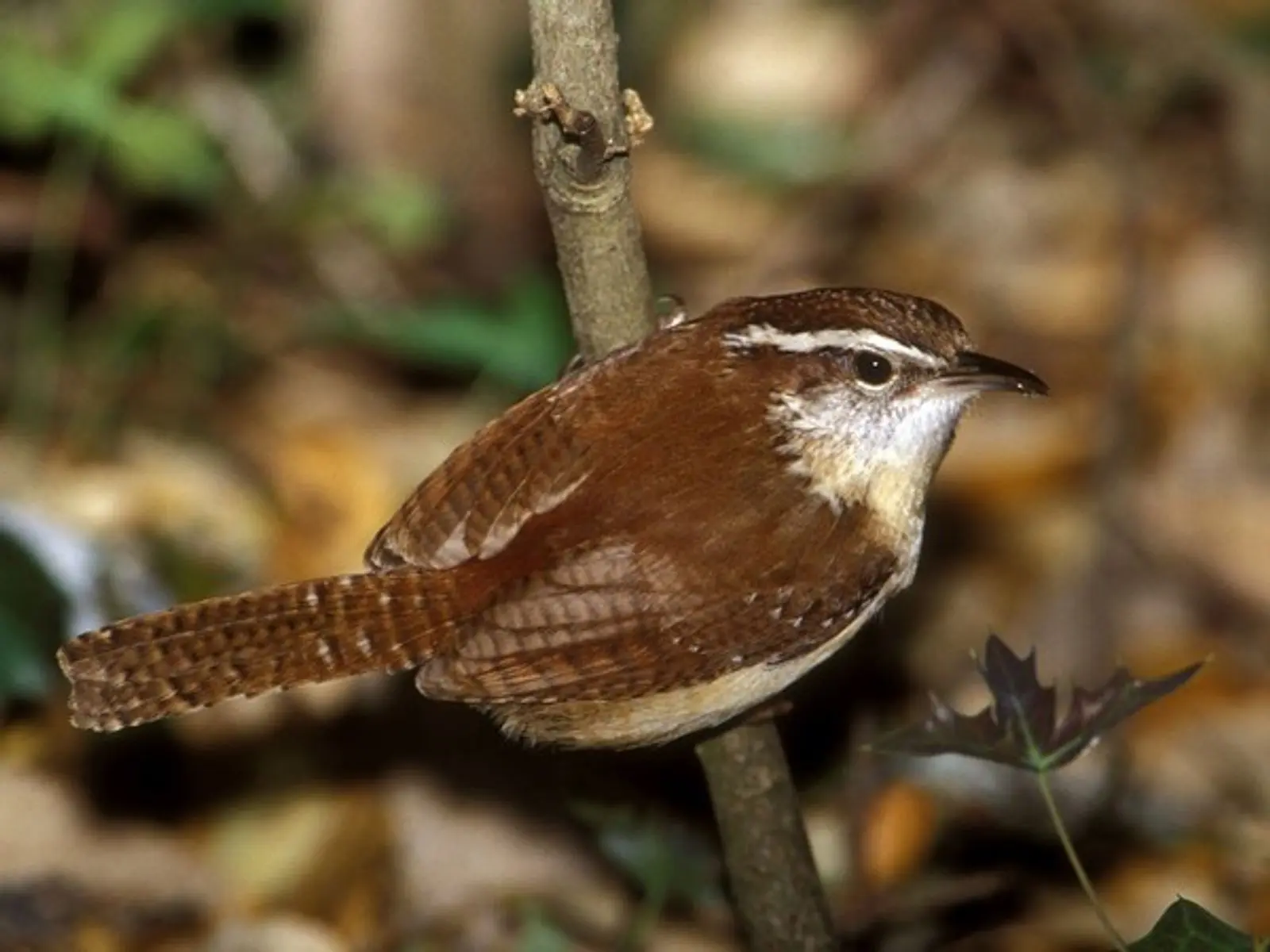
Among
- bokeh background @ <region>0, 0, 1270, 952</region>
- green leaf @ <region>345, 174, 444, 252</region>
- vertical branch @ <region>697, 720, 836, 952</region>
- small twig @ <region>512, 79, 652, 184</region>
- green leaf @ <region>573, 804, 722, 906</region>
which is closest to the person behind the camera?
small twig @ <region>512, 79, 652, 184</region>

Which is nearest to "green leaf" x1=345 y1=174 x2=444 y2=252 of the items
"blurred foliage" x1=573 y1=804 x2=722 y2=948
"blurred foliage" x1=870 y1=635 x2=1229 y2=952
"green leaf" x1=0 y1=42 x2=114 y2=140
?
"green leaf" x1=0 y1=42 x2=114 y2=140

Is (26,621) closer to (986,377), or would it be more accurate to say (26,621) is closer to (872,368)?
(872,368)

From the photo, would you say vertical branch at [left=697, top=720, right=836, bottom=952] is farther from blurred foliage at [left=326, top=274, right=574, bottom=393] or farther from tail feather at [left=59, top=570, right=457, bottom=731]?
blurred foliage at [left=326, top=274, right=574, bottom=393]

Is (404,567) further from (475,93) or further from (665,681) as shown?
(475,93)

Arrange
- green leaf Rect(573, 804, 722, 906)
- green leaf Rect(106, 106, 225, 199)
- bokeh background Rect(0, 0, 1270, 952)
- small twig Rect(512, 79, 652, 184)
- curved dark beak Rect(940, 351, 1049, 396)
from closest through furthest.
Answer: small twig Rect(512, 79, 652, 184) → curved dark beak Rect(940, 351, 1049, 396) → green leaf Rect(573, 804, 722, 906) → bokeh background Rect(0, 0, 1270, 952) → green leaf Rect(106, 106, 225, 199)

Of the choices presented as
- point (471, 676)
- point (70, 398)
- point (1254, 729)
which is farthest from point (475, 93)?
point (471, 676)
